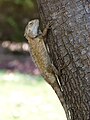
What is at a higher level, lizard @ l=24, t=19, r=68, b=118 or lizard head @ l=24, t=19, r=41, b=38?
lizard head @ l=24, t=19, r=41, b=38

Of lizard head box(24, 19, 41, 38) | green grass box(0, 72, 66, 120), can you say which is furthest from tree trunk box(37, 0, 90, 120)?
green grass box(0, 72, 66, 120)

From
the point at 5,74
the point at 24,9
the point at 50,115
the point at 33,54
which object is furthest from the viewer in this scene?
the point at 24,9

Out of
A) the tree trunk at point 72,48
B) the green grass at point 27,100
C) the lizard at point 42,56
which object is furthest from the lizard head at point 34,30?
the green grass at point 27,100

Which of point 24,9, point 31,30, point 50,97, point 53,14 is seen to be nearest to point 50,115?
point 50,97

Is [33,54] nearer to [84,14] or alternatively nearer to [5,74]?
[84,14]

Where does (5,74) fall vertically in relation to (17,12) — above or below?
below

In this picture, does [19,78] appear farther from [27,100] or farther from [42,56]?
[42,56]

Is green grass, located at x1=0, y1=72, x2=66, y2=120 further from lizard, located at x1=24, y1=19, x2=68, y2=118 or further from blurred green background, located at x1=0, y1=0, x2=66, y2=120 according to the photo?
lizard, located at x1=24, y1=19, x2=68, y2=118
